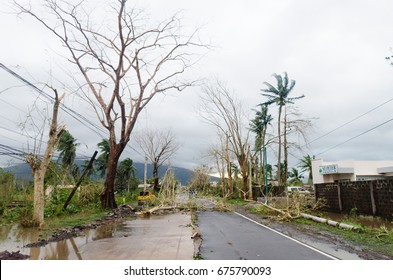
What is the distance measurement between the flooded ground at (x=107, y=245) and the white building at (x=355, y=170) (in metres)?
27.7

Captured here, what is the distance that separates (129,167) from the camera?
71.9 meters

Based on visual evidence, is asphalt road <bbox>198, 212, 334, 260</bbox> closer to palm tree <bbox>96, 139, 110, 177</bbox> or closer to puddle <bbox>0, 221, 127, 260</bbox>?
puddle <bbox>0, 221, 127, 260</bbox>

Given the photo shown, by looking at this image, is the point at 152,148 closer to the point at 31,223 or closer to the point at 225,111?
the point at 225,111

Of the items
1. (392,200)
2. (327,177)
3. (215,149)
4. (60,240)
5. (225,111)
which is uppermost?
(225,111)

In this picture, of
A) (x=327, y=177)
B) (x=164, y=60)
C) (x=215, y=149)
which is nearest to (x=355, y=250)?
(x=164, y=60)

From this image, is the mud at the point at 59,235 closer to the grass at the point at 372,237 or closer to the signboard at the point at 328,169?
the grass at the point at 372,237

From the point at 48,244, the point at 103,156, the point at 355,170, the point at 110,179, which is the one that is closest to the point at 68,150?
the point at 103,156

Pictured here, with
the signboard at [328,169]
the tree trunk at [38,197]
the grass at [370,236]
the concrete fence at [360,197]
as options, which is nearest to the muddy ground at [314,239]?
the grass at [370,236]

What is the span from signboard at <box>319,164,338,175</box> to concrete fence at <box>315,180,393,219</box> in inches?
511

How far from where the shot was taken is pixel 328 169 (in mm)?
37094

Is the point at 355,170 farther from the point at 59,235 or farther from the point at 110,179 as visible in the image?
the point at 59,235

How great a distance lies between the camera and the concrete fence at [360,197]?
1614cm

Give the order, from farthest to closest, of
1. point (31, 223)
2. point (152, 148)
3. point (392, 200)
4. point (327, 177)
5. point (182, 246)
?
1. point (152, 148)
2. point (327, 177)
3. point (392, 200)
4. point (31, 223)
5. point (182, 246)
